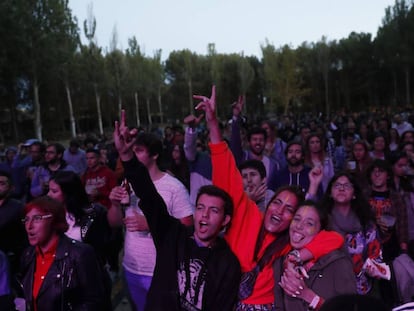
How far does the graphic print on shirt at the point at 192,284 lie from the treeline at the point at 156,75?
24851mm

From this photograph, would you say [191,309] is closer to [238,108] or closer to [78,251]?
[78,251]

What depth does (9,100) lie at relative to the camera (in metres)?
29.9

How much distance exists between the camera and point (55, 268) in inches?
99.9

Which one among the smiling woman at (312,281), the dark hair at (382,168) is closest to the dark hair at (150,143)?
the smiling woman at (312,281)

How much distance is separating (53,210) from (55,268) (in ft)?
1.11

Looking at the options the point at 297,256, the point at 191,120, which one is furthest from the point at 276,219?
the point at 191,120

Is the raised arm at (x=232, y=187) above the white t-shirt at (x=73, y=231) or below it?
above

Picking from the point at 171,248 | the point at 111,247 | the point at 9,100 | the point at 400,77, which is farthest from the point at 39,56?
the point at 400,77

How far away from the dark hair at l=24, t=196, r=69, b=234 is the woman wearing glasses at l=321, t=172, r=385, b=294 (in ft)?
6.14

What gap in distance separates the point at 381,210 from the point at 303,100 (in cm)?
4733

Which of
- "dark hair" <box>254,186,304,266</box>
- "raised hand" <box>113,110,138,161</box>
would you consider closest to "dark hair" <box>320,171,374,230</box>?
"dark hair" <box>254,186,304,266</box>

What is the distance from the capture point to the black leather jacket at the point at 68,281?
2.49 metres

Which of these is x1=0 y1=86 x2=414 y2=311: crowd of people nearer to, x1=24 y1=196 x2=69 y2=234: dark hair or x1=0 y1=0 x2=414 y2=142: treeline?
x1=24 y1=196 x2=69 y2=234: dark hair

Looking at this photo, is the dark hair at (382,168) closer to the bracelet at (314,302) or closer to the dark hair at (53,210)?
the bracelet at (314,302)
